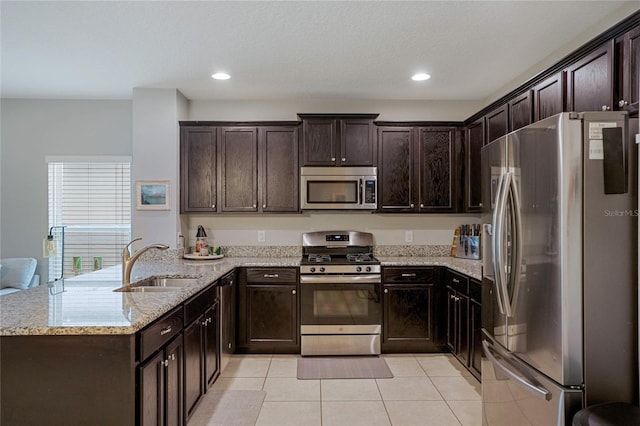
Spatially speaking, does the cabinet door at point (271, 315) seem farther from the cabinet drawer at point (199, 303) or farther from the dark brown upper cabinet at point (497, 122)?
the dark brown upper cabinet at point (497, 122)

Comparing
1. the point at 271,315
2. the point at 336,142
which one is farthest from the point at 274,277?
the point at 336,142

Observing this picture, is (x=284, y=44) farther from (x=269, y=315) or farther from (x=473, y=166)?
(x=269, y=315)

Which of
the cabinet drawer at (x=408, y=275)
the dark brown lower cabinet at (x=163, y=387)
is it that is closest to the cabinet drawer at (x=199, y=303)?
the dark brown lower cabinet at (x=163, y=387)

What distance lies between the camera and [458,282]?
3316mm

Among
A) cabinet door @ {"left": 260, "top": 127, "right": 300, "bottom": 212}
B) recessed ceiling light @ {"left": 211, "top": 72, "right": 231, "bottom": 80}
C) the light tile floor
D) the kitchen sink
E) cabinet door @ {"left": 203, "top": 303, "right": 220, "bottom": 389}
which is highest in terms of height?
recessed ceiling light @ {"left": 211, "top": 72, "right": 231, "bottom": 80}

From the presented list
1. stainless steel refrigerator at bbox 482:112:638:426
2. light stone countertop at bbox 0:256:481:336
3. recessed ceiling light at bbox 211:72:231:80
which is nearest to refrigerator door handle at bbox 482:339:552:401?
stainless steel refrigerator at bbox 482:112:638:426

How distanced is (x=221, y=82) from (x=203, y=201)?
1.20 metres

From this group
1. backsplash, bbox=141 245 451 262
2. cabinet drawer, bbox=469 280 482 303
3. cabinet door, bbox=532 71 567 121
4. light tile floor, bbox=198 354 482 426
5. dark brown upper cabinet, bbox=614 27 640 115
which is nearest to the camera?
dark brown upper cabinet, bbox=614 27 640 115

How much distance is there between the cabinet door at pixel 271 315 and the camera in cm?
365

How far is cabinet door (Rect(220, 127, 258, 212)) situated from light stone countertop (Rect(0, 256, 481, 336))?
1074 mm

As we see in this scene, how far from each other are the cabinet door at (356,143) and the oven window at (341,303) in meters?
1.30

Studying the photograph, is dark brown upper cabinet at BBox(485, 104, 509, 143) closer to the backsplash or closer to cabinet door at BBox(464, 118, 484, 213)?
cabinet door at BBox(464, 118, 484, 213)

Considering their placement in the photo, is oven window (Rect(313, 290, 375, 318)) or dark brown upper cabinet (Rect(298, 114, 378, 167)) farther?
dark brown upper cabinet (Rect(298, 114, 378, 167))

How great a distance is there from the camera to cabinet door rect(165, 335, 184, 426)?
1959mm
